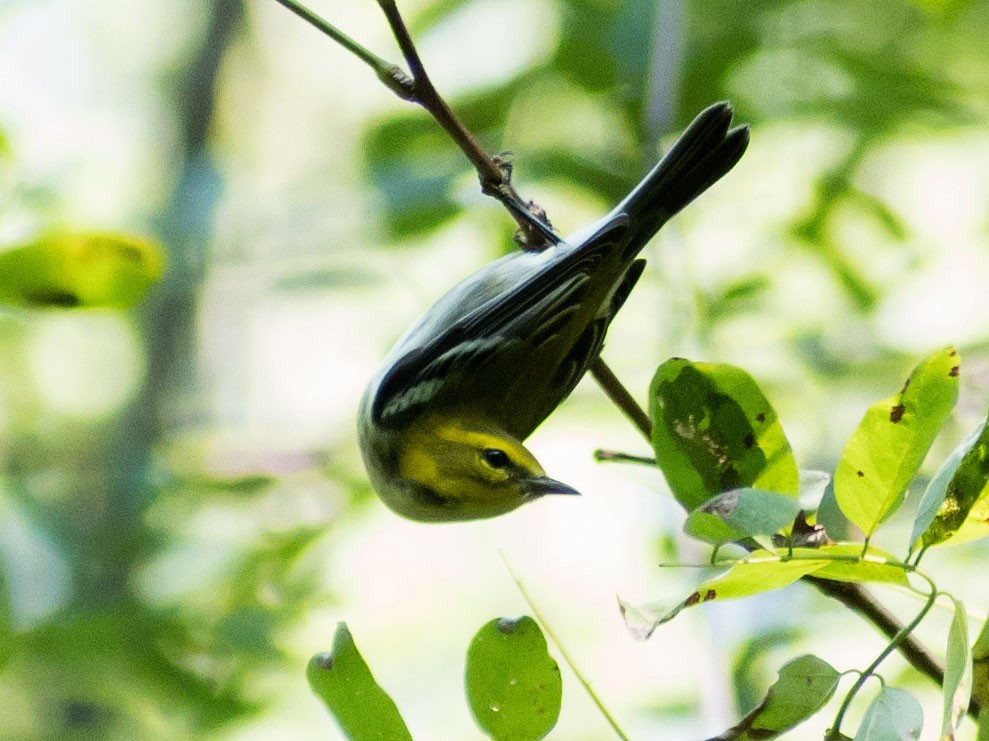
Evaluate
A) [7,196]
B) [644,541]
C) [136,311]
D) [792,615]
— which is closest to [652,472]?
[7,196]

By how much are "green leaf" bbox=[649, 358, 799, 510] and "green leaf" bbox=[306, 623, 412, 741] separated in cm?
39

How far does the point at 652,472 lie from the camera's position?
5.03 feet

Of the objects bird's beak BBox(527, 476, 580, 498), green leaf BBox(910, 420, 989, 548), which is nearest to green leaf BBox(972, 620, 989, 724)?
green leaf BBox(910, 420, 989, 548)

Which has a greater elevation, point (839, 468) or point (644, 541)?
point (644, 541)

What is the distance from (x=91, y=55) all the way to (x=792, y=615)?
5.53 meters

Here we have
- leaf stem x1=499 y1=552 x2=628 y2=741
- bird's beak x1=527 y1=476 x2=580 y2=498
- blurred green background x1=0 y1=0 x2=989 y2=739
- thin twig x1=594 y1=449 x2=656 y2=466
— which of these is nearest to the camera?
leaf stem x1=499 y1=552 x2=628 y2=741

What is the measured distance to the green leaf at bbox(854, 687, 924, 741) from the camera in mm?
1081

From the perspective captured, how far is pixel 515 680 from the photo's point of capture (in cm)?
120

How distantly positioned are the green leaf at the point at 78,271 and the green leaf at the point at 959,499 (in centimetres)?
94

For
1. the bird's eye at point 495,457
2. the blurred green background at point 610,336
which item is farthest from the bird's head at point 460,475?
the blurred green background at point 610,336

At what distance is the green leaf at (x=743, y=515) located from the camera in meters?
1.12

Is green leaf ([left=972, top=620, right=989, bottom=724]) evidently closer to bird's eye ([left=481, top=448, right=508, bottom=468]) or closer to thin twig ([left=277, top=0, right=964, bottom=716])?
thin twig ([left=277, top=0, right=964, bottom=716])

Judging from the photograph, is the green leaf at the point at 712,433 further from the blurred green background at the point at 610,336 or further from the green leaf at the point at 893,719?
the blurred green background at the point at 610,336

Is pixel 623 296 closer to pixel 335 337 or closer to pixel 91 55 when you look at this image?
pixel 335 337
